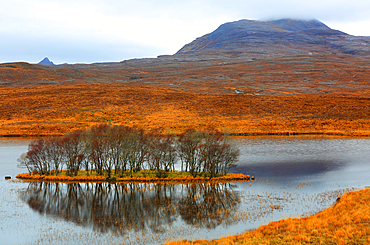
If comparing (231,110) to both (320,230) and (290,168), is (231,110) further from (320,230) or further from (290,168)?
(320,230)

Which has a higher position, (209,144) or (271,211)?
(209,144)

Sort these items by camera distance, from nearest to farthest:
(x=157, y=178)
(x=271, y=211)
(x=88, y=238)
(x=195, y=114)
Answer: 1. (x=88, y=238)
2. (x=271, y=211)
3. (x=157, y=178)
4. (x=195, y=114)

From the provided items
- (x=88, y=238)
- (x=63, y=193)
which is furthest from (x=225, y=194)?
(x=63, y=193)

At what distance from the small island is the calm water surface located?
190 cm

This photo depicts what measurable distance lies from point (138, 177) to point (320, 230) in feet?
66.8

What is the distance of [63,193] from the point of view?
28.0 m

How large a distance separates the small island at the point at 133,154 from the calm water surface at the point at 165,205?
1904 millimetres

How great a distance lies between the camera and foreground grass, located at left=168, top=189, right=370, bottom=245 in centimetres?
1436

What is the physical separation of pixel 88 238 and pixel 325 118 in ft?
243

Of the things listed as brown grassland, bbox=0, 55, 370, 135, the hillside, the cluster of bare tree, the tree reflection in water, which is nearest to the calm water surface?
the tree reflection in water

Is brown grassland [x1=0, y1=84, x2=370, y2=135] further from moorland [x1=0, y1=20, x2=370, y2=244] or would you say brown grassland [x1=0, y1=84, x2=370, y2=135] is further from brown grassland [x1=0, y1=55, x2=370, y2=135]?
moorland [x1=0, y1=20, x2=370, y2=244]

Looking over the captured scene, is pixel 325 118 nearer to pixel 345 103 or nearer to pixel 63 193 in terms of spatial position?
pixel 345 103

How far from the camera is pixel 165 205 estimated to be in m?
23.8

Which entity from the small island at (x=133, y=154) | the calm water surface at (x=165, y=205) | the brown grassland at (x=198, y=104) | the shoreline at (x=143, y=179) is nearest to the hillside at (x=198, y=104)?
the brown grassland at (x=198, y=104)
